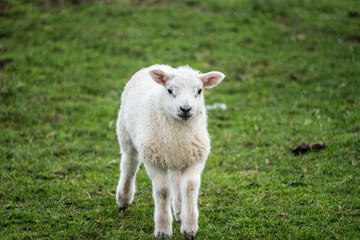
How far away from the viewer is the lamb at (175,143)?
5516 millimetres

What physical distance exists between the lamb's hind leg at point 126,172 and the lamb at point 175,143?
0.73 m

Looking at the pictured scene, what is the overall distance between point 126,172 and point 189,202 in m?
1.75

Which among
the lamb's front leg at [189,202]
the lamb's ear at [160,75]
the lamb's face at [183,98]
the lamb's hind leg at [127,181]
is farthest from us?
the lamb's hind leg at [127,181]

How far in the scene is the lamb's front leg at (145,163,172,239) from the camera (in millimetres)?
5645

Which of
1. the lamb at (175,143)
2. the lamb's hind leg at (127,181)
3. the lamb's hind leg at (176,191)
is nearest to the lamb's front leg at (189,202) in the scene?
the lamb at (175,143)

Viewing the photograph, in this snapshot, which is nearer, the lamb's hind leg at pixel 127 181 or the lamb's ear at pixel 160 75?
the lamb's ear at pixel 160 75

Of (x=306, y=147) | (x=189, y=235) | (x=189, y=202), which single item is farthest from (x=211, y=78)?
(x=306, y=147)

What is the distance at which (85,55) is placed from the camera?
584 inches

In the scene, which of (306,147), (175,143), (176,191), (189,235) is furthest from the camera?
(306,147)

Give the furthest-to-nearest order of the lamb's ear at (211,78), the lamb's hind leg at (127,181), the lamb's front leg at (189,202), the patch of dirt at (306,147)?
the patch of dirt at (306,147) < the lamb's hind leg at (127,181) < the lamb's ear at (211,78) < the lamb's front leg at (189,202)

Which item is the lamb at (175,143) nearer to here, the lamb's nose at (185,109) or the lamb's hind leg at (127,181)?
the lamb's nose at (185,109)

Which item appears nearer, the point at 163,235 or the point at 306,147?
the point at 163,235

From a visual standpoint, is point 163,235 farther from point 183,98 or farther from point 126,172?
point 183,98

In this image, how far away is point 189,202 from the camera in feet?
18.0
